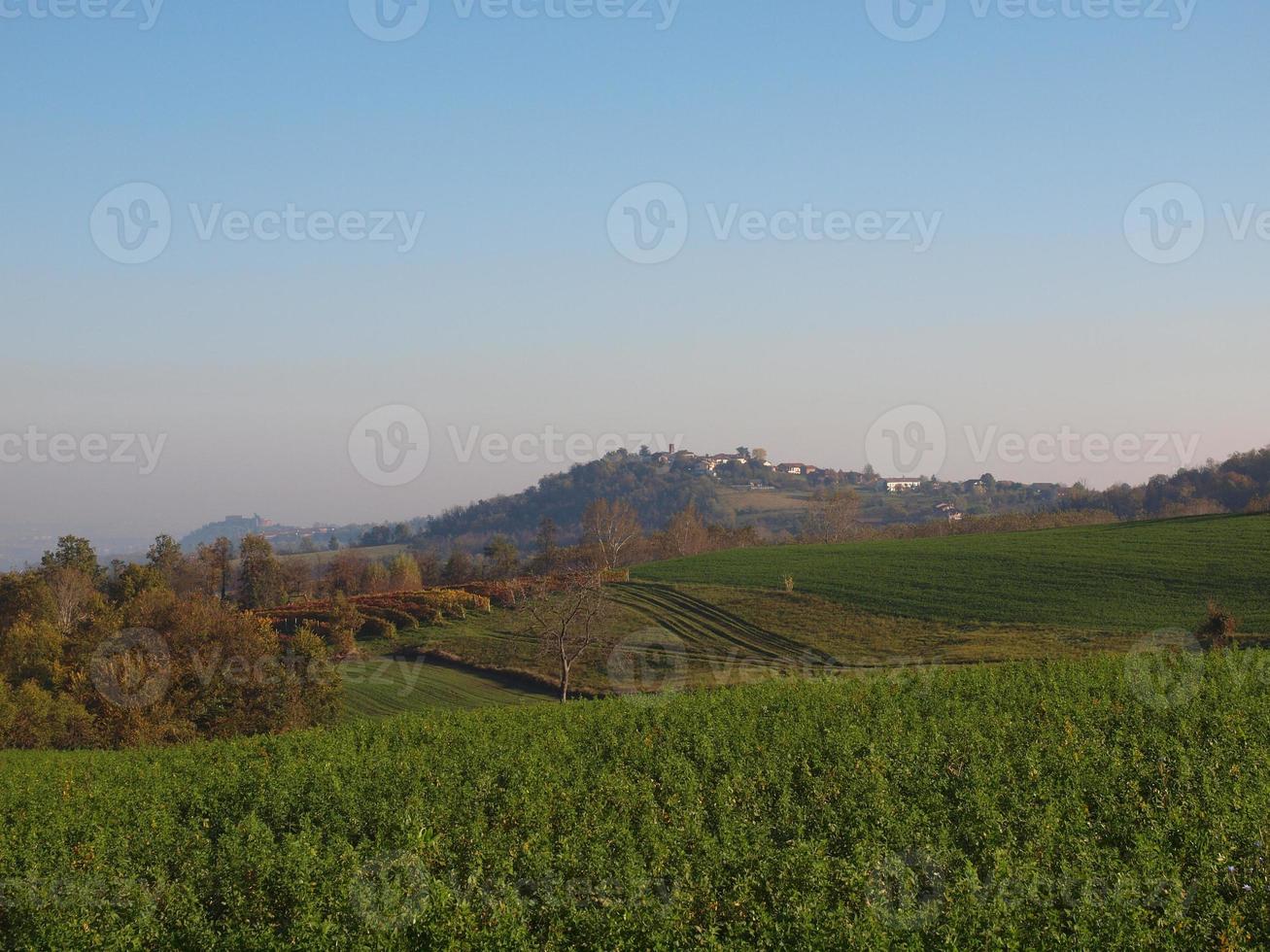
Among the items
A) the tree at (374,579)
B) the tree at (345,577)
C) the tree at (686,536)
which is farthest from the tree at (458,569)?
the tree at (686,536)

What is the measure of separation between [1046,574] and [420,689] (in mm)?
36503

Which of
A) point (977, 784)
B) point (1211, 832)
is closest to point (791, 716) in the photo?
point (977, 784)

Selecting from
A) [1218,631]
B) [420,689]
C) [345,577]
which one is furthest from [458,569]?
[1218,631]

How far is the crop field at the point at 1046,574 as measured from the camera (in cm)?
4831

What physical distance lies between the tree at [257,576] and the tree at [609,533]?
28732 mm

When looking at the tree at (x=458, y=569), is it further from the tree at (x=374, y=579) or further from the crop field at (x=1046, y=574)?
the crop field at (x=1046, y=574)

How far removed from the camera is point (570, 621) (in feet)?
146

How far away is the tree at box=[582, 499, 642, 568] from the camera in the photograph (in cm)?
9531

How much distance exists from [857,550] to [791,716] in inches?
2331

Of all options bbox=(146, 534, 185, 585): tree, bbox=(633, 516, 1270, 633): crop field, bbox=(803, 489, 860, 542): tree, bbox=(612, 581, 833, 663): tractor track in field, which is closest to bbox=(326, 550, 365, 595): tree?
bbox=(146, 534, 185, 585): tree

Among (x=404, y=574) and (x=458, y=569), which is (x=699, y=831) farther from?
(x=404, y=574)

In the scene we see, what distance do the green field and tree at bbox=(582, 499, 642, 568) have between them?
42636 millimetres

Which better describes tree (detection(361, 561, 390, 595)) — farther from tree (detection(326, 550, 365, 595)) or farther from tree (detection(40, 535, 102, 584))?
tree (detection(40, 535, 102, 584))

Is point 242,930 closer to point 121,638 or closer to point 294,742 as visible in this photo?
point 294,742
